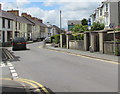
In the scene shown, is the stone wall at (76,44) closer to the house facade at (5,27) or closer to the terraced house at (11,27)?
the terraced house at (11,27)

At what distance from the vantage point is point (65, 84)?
7.48 m

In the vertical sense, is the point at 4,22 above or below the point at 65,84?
above

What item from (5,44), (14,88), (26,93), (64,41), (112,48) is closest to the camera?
(26,93)

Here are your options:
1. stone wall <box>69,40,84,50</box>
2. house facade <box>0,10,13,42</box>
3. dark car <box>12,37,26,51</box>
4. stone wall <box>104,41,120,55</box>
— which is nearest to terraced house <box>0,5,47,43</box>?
house facade <box>0,10,13,42</box>

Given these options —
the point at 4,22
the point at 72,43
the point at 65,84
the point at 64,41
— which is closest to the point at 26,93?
the point at 65,84

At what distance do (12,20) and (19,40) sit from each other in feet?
95.9

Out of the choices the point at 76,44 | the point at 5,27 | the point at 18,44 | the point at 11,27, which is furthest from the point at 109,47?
the point at 11,27

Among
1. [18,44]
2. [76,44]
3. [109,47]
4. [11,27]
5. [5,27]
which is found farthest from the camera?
[11,27]

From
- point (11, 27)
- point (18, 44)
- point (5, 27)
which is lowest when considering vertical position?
point (18, 44)

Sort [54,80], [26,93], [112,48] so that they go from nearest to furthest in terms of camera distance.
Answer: [26,93] < [54,80] < [112,48]

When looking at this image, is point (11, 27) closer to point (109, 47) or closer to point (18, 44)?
point (18, 44)

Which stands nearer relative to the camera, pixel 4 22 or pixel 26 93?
pixel 26 93

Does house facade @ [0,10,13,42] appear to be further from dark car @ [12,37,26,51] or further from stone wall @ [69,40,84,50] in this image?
stone wall @ [69,40,84,50]

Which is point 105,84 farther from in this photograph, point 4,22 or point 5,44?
point 4,22
